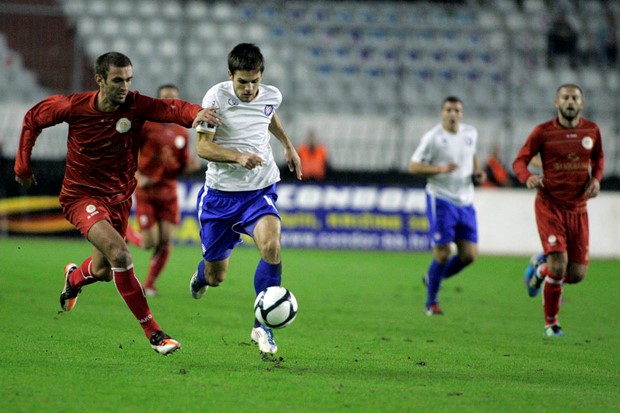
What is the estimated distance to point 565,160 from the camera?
9.09 m

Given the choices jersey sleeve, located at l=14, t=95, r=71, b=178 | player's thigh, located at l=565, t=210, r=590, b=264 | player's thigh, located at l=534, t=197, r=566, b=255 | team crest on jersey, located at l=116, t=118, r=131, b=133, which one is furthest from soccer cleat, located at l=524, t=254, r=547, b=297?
jersey sleeve, located at l=14, t=95, r=71, b=178

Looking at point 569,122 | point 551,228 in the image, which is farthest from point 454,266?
point 569,122

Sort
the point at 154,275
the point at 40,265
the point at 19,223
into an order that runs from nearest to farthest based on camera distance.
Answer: the point at 154,275
the point at 40,265
the point at 19,223

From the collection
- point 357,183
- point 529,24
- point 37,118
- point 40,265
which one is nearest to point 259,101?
point 37,118

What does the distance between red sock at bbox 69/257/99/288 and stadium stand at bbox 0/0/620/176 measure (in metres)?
13.1

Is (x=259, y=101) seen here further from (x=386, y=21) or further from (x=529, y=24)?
(x=529, y=24)

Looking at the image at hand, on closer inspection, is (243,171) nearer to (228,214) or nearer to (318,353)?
(228,214)

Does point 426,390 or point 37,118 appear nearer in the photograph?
point 426,390

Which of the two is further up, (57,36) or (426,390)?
(57,36)

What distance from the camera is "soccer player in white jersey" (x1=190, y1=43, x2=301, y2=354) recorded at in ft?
22.7

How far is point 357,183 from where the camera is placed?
1973 cm

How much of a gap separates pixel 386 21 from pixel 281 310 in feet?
56.9

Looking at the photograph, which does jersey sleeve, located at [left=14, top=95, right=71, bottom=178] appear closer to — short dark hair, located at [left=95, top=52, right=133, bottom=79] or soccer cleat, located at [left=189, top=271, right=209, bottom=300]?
short dark hair, located at [left=95, top=52, right=133, bottom=79]

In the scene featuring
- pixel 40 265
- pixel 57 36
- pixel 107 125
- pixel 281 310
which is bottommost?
pixel 40 265
